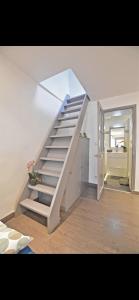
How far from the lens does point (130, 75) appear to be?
218cm

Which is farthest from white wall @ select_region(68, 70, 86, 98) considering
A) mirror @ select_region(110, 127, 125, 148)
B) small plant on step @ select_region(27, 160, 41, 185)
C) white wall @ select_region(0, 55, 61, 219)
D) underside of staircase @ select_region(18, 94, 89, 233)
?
small plant on step @ select_region(27, 160, 41, 185)

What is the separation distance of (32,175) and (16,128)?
31.3 inches

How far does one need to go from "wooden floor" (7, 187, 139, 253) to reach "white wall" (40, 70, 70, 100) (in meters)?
2.43

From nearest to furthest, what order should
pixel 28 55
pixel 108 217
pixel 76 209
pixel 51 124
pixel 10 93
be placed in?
pixel 28 55 < pixel 10 93 < pixel 108 217 < pixel 76 209 < pixel 51 124

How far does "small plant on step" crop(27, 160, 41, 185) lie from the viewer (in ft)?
6.75

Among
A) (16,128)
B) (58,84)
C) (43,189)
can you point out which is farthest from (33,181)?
(58,84)

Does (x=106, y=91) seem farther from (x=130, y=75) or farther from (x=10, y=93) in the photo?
(x=10, y=93)

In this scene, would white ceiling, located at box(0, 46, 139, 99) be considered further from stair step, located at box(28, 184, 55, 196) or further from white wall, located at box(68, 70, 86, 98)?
stair step, located at box(28, 184, 55, 196)

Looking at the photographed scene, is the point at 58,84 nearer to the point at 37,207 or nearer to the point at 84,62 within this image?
the point at 84,62

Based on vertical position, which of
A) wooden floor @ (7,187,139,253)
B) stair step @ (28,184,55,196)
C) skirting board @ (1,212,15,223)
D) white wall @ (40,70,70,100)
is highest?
white wall @ (40,70,70,100)
